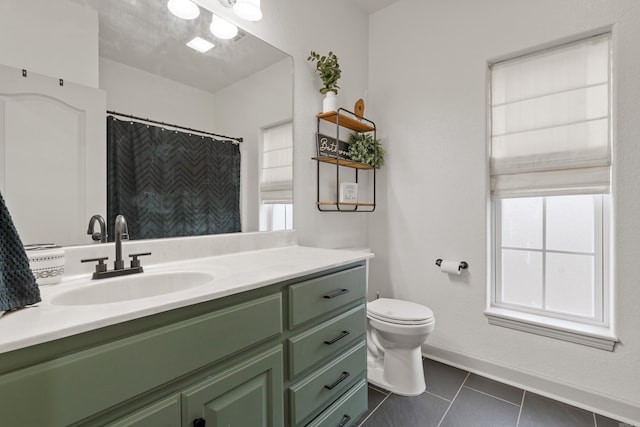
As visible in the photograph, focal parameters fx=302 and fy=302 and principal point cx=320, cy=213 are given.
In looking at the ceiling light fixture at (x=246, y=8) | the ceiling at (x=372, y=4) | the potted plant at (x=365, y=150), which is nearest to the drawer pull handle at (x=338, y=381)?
the potted plant at (x=365, y=150)

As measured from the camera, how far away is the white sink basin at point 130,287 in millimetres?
927

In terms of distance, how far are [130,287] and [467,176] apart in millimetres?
2027

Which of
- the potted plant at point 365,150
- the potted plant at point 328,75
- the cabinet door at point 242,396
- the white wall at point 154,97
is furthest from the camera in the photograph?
the potted plant at point 365,150

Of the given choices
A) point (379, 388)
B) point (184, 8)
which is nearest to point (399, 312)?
point (379, 388)

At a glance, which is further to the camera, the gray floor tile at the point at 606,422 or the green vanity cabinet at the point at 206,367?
the gray floor tile at the point at 606,422

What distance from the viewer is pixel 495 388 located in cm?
187

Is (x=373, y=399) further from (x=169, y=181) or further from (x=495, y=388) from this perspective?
(x=169, y=181)

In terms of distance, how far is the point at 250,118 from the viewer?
168 cm

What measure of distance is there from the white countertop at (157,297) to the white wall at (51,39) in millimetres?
733

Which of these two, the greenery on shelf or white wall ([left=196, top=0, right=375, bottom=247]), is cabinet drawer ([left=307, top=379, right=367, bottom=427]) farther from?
the greenery on shelf

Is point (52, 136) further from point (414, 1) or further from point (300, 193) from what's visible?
point (414, 1)

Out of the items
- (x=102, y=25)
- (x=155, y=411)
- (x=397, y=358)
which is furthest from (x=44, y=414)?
(x=397, y=358)

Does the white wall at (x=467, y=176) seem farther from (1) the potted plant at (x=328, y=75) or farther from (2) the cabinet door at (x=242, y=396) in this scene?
(2) the cabinet door at (x=242, y=396)

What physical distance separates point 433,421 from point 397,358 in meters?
0.36
